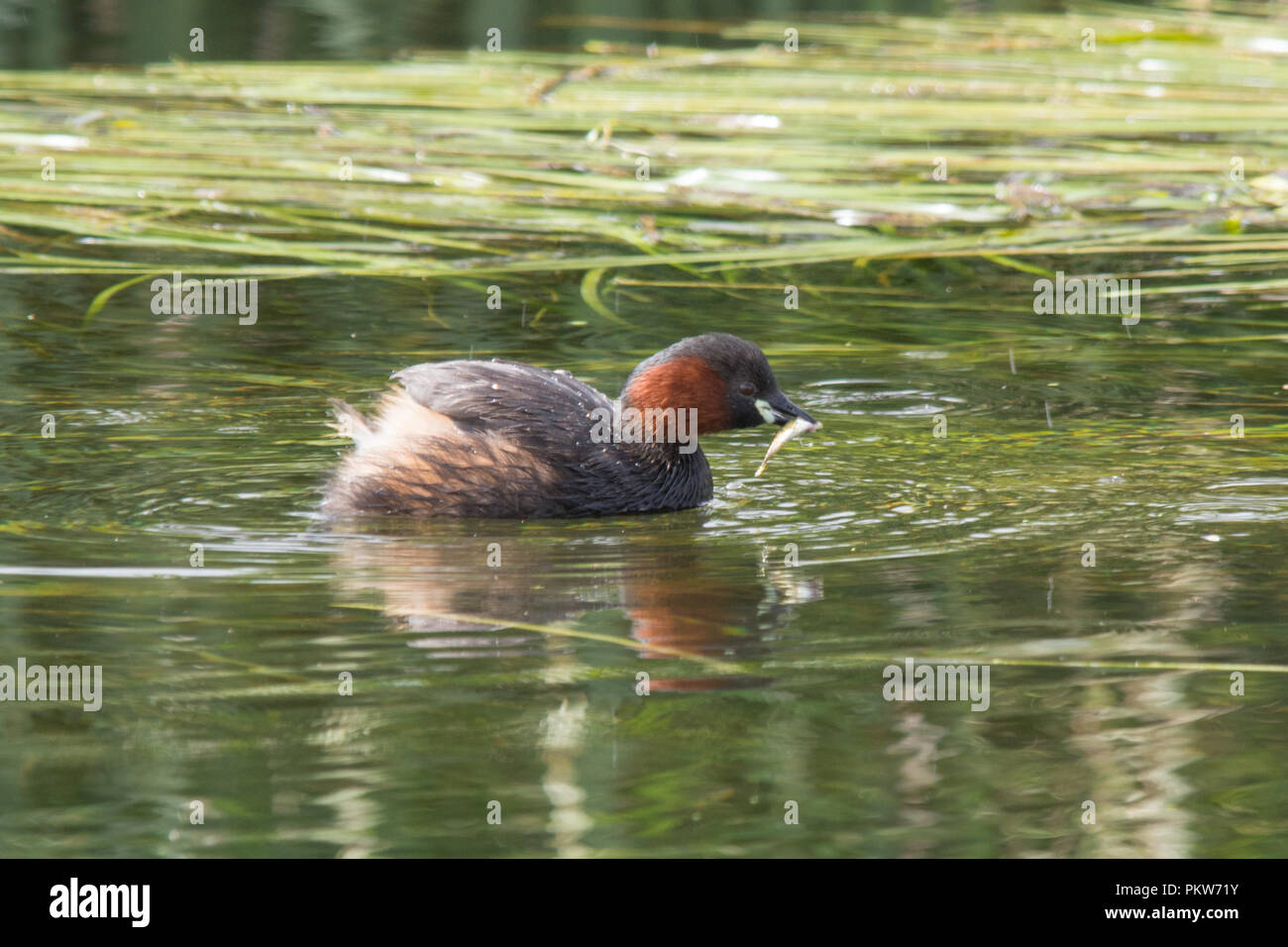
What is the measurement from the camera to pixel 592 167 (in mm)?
10156

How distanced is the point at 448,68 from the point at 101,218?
4.08 m

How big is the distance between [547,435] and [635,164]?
4229mm

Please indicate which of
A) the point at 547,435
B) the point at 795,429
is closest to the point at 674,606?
the point at 547,435

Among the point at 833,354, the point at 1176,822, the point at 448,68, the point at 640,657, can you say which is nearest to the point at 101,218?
the point at 833,354

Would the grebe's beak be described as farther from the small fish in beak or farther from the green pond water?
the green pond water

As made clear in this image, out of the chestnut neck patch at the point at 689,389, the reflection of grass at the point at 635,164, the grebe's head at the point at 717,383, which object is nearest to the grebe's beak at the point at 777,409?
the grebe's head at the point at 717,383

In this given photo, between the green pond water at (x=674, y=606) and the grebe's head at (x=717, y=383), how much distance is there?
245mm

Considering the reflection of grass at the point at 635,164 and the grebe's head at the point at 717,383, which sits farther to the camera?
the reflection of grass at the point at 635,164

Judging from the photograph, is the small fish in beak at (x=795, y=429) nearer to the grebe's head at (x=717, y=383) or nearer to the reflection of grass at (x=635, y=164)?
the grebe's head at (x=717, y=383)

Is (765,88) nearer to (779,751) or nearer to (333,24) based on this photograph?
(333,24)

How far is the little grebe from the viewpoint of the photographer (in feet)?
20.3

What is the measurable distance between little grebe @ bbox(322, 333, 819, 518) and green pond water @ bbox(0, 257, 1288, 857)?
0.47ft

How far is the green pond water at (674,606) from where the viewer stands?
3770 mm

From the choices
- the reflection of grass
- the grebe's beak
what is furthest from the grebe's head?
the reflection of grass
